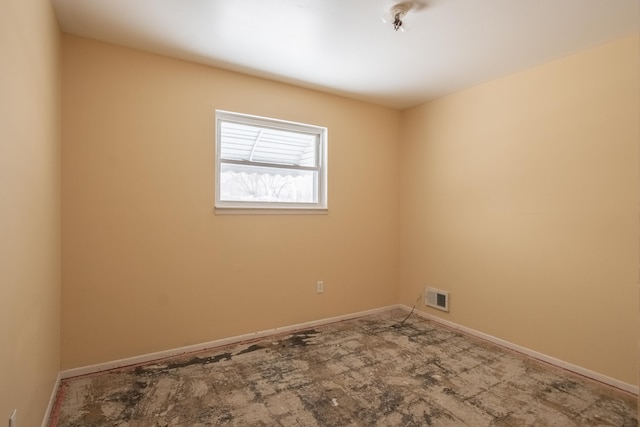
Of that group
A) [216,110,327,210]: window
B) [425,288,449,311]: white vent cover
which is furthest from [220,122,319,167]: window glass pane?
[425,288,449,311]: white vent cover

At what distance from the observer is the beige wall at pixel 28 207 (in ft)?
3.84

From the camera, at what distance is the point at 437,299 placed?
3439 mm

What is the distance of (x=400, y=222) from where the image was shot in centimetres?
393

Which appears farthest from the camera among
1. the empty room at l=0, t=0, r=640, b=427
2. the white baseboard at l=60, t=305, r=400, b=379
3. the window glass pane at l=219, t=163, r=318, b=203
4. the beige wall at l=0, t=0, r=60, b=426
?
the window glass pane at l=219, t=163, r=318, b=203

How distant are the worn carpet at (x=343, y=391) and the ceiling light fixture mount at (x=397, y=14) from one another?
2396mm

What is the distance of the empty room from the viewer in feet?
6.05

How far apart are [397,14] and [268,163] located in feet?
5.54

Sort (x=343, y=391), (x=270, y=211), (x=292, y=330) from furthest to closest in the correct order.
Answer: (x=292, y=330), (x=270, y=211), (x=343, y=391)

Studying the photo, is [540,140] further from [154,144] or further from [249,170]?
[154,144]

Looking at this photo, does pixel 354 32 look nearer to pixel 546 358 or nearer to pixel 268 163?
pixel 268 163

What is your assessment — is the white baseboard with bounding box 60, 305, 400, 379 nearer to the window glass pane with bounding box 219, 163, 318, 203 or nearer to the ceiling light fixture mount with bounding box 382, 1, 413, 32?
the window glass pane with bounding box 219, 163, 318, 203

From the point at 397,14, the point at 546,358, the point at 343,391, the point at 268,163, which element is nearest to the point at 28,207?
the point at 268,163

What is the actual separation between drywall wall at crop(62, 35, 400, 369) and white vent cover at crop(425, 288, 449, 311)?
3.19 feet

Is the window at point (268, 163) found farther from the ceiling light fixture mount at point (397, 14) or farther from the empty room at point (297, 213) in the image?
the ceiling light fixture mount at point (397, 14)
